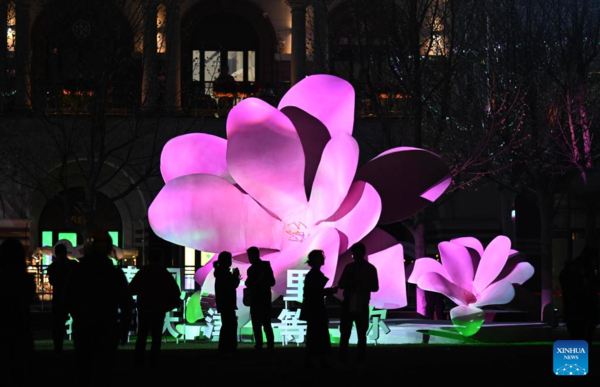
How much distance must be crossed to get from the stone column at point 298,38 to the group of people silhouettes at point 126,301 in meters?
20.5

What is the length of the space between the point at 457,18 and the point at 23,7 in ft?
46.5

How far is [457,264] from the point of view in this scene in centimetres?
2298

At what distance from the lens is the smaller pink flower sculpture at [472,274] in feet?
73.3

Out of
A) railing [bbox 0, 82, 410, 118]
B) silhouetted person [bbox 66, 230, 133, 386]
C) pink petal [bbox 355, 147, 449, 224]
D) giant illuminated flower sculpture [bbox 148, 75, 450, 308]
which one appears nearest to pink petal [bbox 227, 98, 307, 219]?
giant illuminated flower sculpture [bbox 148, 75, 450, 308]

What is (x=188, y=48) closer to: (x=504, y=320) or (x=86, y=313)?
(x=504, y=320)

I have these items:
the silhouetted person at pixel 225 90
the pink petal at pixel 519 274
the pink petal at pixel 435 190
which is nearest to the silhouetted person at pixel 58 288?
the pink petal at pixel 435 190

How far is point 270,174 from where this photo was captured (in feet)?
66.5

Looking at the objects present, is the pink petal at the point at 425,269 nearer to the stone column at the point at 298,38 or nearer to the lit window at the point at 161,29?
the lit window at the point at 161,29

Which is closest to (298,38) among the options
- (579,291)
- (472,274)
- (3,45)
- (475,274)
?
(3,45)

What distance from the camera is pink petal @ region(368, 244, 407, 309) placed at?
771 inches

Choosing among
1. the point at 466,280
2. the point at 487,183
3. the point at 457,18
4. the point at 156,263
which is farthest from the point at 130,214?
the point at 156,263

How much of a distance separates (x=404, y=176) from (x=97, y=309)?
9.86 meters

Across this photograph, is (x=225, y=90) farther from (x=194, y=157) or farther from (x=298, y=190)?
(x=298, y=190)

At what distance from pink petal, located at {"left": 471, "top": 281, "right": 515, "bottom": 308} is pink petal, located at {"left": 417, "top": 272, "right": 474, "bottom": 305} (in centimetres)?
26
